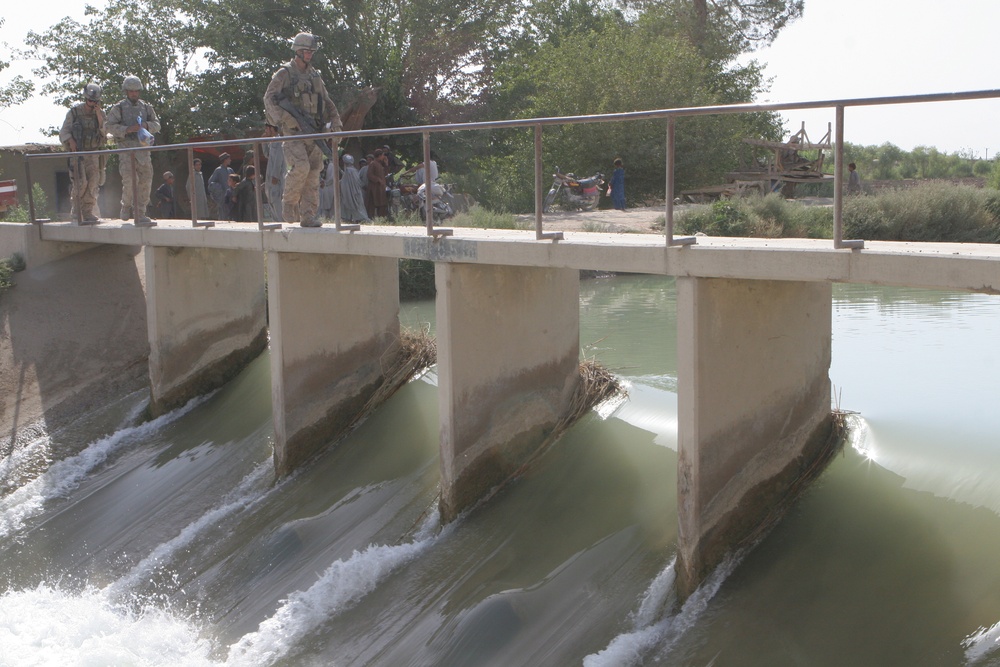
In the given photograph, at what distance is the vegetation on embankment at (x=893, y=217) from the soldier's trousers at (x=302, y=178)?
4971 millimetres

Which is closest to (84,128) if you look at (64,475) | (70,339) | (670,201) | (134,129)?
(134,129)

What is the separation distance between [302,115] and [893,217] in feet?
25.1

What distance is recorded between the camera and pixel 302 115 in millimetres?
10852

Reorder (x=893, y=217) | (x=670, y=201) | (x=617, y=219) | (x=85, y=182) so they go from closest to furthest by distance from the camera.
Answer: (x=670, y=201), (x=893, y=217), (x=85, y=182), (x=617, y=219)

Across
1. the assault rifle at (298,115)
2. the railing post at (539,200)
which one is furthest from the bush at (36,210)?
the railing post at (539,200)

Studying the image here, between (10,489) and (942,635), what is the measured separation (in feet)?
32.0

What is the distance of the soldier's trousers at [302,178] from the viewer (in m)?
10.8

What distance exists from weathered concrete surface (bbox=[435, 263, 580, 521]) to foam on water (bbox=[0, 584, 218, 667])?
2351 mm

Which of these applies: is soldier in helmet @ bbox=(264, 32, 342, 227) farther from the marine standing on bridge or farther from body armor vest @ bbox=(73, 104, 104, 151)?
body armor vest @ bbox=(73, 104, 104, 151)

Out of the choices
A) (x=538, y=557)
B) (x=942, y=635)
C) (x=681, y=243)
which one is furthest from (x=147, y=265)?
(x=942, y=635)

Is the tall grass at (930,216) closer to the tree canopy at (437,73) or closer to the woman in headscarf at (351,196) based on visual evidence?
the woman in headscarf at (351,196)

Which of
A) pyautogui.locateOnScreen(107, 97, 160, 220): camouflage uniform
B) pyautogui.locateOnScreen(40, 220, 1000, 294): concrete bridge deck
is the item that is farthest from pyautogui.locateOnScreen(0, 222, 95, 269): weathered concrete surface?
pyautogui.locateOnScreen(40, 220, 1000, 294): concrete bridge deck

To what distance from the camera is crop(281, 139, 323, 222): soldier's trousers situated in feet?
35.5

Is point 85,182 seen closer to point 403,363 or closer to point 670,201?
point 403,363
